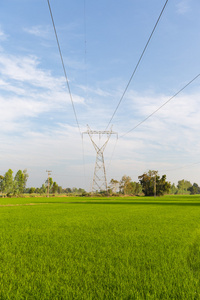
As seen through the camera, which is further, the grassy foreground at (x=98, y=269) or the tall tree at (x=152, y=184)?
the tall tree at (x=152, y=184)

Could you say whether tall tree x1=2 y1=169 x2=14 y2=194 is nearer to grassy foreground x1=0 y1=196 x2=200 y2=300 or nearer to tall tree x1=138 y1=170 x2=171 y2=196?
tall tree x1=138 y1=170 x2=171 y2=196

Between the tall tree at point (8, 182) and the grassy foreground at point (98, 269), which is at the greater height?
the tall tree at point (8, 182)

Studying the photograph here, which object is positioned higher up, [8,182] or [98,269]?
[8,182]

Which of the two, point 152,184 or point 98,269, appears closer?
point 98,269

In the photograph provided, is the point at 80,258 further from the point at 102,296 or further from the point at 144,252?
the point at 102,296

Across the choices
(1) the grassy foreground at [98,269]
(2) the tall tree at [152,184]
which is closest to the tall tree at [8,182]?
(2) the tall tree at [152,184]

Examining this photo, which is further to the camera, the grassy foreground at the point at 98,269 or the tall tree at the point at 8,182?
the tall tree at the point at 8,182

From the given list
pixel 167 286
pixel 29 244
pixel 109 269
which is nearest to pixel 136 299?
pixel 167 286

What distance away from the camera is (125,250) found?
7082mm

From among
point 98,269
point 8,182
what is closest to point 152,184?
point 8,182

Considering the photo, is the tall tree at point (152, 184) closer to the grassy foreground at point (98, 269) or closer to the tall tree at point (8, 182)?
the tall tree at point (8, 182)

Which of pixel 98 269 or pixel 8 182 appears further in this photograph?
pixel 8 182

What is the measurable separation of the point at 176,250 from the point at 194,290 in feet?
10.3

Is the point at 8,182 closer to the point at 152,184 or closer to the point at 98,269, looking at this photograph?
the point at 152,184
